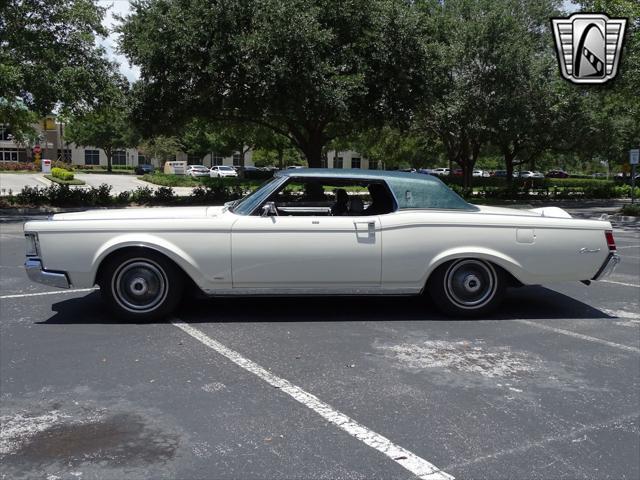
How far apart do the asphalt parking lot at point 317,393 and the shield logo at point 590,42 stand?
42.2 ft

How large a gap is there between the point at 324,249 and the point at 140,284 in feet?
5.91

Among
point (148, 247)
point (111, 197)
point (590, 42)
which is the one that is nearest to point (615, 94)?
point (590, 42)

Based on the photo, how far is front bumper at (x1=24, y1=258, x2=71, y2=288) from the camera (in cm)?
571

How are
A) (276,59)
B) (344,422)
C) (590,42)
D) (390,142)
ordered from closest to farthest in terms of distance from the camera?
(344,422) → (590,42) → (276,59) → (390,142)

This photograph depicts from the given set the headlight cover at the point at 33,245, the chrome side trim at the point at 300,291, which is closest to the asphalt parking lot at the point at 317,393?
the chrome side trim at the point at 300,291

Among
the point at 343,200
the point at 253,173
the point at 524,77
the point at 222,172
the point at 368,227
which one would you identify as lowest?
the point at 368,227

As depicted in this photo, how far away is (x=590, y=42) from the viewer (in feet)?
57.5

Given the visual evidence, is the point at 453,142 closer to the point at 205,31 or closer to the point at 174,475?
the point at 205,31

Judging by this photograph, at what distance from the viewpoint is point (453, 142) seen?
3231cm

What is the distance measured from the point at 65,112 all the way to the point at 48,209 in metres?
3.68

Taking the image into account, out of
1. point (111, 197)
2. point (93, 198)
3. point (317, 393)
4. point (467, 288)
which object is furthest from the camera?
point (111, 197)

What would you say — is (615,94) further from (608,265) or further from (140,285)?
(140,285)

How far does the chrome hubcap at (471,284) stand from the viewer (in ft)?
20.1

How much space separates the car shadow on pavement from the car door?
18.8 inches
